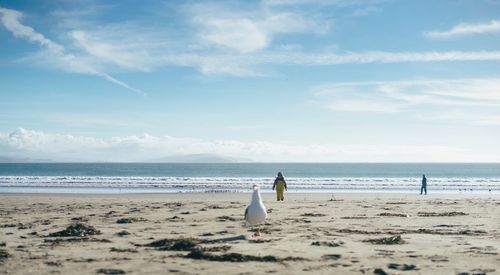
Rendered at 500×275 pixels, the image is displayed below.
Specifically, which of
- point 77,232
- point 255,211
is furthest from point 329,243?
point 77,232

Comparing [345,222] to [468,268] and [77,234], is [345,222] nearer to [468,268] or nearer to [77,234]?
[468,268]

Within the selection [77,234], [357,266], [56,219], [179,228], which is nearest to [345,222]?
[179,228]

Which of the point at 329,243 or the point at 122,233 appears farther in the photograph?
the point at 122,233

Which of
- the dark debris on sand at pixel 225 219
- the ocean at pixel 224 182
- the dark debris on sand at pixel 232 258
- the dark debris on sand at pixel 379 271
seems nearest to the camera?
the dark debris on sand at pixel 379 271

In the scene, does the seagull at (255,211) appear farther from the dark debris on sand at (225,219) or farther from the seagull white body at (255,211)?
the dark debris on sand at (225,219)

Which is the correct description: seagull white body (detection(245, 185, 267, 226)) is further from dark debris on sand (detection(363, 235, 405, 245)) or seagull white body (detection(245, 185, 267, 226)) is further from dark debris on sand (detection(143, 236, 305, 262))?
dark debris on sand (detection(363, 235, 405, 245))

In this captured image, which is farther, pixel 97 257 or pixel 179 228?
pixel 179 228

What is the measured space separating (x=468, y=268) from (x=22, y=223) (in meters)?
12.1

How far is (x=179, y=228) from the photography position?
1261 cm

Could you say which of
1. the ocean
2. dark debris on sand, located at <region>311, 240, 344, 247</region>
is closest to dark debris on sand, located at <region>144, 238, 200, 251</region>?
dark debris on sand, located at <region>311, 240, 344, 247</region>

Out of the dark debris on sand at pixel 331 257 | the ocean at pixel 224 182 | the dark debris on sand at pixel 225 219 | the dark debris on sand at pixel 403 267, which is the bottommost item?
the ocean at pixel 224 182

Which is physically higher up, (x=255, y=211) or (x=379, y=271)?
(x=255, y=211)

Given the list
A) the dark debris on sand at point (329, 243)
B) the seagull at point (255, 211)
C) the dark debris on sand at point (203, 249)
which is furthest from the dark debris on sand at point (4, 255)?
the dark debris on sand at point (329, 243)

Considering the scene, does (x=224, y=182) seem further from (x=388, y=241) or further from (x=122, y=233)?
(x=388, y=241)
